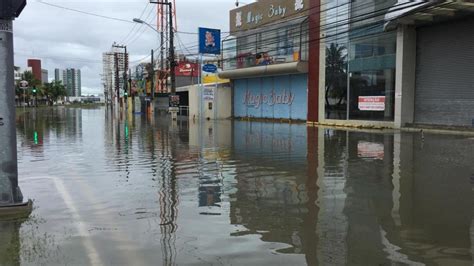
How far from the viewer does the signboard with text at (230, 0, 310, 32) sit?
3709cm

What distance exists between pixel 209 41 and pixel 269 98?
7019 millimetres

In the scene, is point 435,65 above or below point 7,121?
above

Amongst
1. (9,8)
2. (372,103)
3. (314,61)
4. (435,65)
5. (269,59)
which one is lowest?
(372,103)

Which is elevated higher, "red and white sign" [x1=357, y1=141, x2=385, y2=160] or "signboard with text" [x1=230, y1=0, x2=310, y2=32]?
"signboard with text" [x1=230, y1=0, x2=310, y2=32]

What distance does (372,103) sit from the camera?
29156 millimetres

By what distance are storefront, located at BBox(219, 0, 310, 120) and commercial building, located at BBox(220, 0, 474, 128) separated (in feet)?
0.27

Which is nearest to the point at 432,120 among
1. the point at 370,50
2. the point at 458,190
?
the point at 370,50

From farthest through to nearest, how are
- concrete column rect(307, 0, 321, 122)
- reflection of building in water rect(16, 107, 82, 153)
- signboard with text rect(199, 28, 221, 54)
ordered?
1. signboard with text rect(199, 28, 221, 54)
2. concrete column rect(307, 0, 321, 122)
3. reflection of building in water rect(16, 107, 82, 153)

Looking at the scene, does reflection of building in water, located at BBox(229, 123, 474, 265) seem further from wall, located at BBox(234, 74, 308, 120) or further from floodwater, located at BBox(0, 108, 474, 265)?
wall, located at BBox(234, 74, 308, 120)

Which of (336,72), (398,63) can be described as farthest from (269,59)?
(398,63)

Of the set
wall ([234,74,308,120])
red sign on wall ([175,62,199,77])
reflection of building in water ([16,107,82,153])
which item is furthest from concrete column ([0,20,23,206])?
red sign on wall ([175,62,199,77])

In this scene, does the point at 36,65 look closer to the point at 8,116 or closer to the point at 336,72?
the point at 336,72

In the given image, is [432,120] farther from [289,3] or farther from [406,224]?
[406,224]

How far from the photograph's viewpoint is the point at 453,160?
13477 millimetres
